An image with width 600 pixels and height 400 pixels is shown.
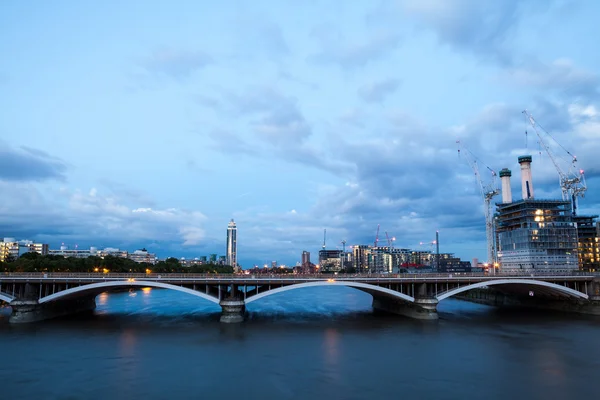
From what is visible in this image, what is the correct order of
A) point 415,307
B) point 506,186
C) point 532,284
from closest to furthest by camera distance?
point 415,307 → point 532,284 → point 506,186

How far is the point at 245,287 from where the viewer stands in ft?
218

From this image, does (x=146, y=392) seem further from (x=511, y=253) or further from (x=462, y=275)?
(x=511, y=253)

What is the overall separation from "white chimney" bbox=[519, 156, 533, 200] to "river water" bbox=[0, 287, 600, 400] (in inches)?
4336

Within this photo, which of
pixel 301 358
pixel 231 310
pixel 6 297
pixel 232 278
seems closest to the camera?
pixel 301 358

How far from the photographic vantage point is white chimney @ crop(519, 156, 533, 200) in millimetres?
167387

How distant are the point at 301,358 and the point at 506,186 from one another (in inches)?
6619

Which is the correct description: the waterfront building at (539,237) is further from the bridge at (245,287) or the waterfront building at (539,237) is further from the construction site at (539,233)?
the bridge at (245,287)

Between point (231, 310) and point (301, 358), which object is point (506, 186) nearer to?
point (231, 310)

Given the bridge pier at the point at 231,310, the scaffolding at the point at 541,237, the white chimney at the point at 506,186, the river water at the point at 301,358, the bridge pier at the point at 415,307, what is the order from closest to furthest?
the river water at the point at 301,358
the bridge pier at the point at 231,310
the bridge pier at the point at 415,307
the scaffolding at the point at 541,237
the white chimney at the point at 506,186

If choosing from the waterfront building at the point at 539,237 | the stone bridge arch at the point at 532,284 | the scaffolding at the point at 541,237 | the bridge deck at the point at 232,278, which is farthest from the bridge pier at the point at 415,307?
the scaffolding at the point at 541,237

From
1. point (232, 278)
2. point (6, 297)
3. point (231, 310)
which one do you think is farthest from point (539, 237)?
point (6, 297)

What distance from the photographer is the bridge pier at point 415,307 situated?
66188 mm

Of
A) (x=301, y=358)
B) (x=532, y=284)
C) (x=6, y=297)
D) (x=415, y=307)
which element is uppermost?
(x=532, y=284)

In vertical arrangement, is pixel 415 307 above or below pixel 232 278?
below
